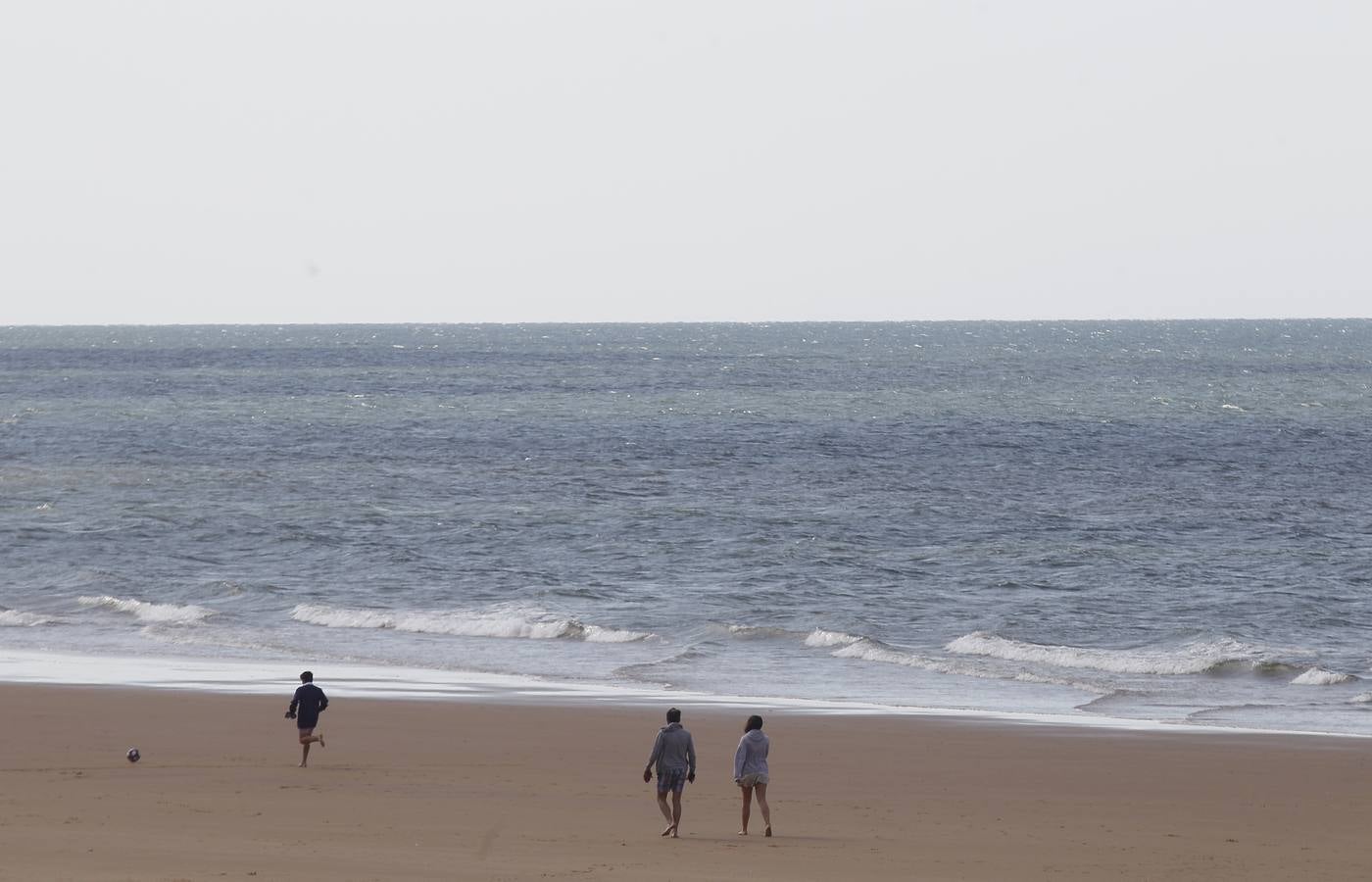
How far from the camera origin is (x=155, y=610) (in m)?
34.1

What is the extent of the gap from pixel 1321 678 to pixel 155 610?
Answer: 75.0ft

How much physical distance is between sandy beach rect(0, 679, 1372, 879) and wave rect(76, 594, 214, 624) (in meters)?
9.04

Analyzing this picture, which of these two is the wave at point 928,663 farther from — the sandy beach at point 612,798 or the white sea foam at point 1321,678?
the sandy beach at point 612,798

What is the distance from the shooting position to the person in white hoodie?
640 inches

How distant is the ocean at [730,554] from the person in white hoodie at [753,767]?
8.57m

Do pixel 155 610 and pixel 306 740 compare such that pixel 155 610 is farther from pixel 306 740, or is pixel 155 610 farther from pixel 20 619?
pixel 306 740

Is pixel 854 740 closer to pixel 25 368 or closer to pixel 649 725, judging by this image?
pixel 649 725

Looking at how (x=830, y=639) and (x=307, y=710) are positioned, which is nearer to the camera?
(x=307, y=710)

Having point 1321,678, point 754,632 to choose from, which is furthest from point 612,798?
point 1321,678

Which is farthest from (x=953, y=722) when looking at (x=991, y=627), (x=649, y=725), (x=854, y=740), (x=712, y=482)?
(x=712, y=482)

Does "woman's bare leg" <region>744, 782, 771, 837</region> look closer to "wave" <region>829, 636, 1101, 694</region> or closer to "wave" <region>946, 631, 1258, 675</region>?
"wave" <region>829, 636, 1101, 694</region>

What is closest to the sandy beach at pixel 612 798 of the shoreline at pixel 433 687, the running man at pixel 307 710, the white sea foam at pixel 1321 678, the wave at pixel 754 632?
the running man at pixel 307 710

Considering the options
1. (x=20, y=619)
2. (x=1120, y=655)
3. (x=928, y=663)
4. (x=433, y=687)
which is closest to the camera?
(x=433, y=687)

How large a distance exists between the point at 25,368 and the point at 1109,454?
114517 millimetres
